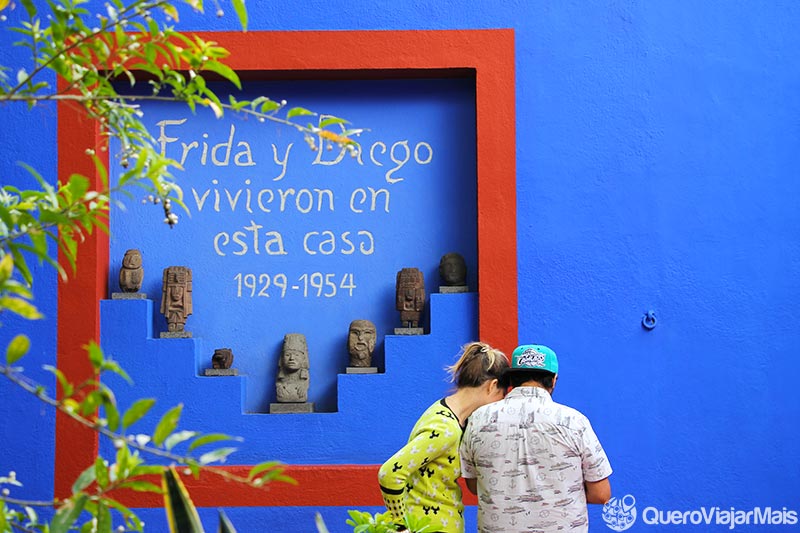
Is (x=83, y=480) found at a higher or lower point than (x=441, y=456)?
higher

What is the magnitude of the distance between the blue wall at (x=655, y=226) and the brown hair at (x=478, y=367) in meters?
1.74

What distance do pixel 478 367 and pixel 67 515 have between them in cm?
216

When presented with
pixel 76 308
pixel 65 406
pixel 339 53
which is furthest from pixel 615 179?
pixel 65 406

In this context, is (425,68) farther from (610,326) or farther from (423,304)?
(610,326)

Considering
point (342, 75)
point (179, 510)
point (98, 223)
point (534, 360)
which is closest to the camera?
point (179, 510)

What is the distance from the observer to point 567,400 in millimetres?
5375

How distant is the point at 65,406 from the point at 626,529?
4.26 metres

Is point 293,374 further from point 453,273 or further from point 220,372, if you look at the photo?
point 453,273

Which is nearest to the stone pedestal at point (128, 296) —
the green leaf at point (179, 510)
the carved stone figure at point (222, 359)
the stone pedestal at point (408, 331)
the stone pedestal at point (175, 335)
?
the stone pedestal at point (175, 335)

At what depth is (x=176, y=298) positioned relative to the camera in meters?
5.43

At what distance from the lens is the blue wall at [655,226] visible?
536 cm

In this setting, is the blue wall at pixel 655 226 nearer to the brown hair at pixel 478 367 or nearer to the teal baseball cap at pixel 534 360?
the brown hair at pixel 478 367

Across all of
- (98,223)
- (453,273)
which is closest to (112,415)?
(98,223)

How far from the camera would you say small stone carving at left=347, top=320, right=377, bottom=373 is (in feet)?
17.8
